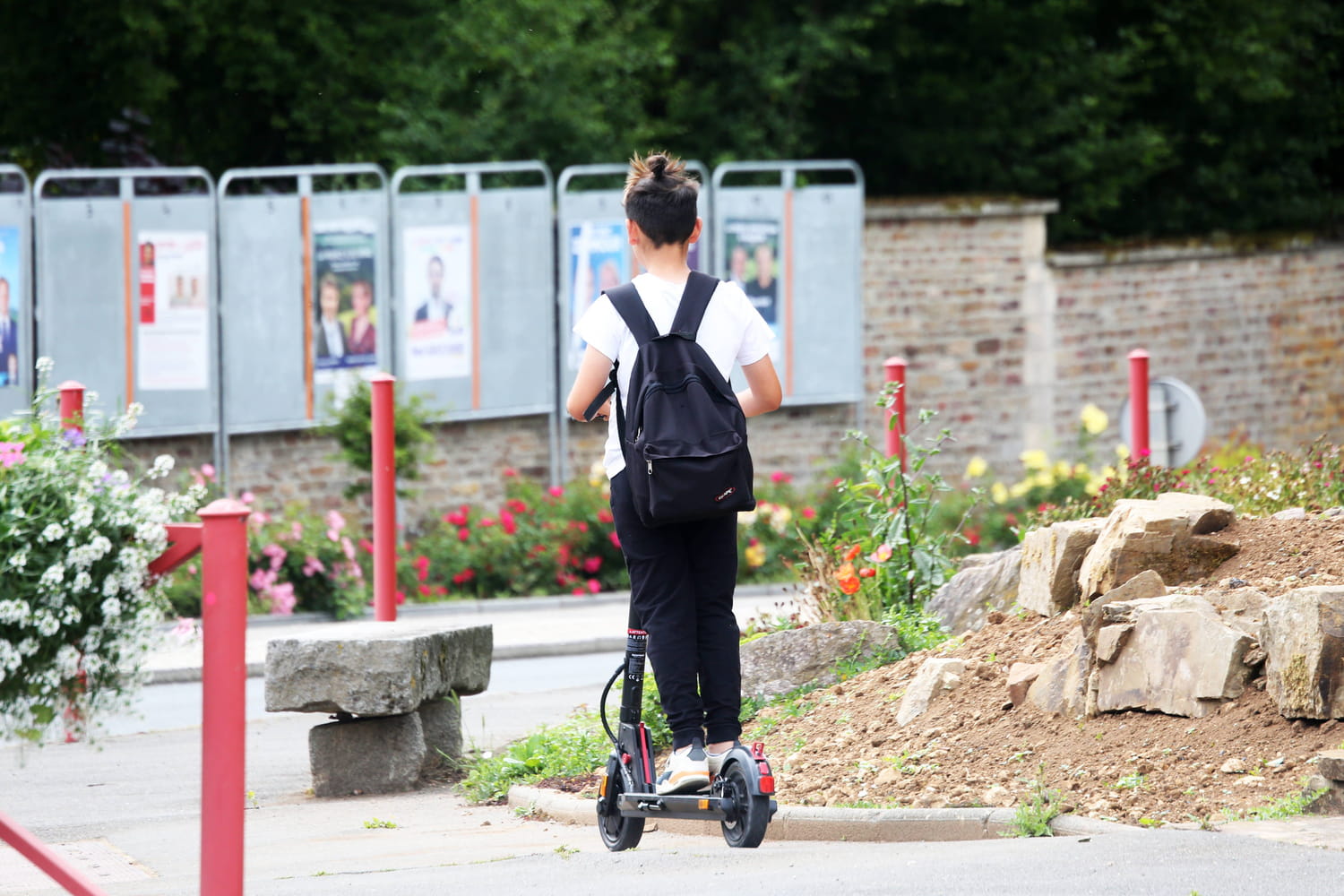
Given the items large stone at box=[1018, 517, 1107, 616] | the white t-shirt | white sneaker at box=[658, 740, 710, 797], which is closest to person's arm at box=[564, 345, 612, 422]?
the white t-shirt

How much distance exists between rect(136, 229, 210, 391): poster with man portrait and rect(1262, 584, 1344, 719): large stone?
982 centimetres

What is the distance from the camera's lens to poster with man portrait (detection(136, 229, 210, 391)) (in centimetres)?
1324

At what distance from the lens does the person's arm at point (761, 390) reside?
4777mm

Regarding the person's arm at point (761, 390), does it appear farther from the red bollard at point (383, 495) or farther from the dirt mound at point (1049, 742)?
the red bollard at point (383, 495)

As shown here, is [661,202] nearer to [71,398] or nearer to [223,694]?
[223,694]

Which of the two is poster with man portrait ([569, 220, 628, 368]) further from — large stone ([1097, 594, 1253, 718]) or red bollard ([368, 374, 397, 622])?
large stone ([1097, 594, 1253, 718])

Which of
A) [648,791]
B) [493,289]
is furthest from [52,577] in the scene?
[493,289]

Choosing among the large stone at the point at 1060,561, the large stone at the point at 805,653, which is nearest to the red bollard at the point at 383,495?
the large stone at the point at 805,653

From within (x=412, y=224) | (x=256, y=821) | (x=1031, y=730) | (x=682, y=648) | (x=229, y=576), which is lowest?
(x=256, y=821)

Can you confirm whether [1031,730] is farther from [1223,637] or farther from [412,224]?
[412,224]

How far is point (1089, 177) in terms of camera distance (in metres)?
20.0

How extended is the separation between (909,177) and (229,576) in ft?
56.6

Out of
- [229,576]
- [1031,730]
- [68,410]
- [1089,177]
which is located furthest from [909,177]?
[229,576]

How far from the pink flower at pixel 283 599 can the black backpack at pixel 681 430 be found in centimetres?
808
